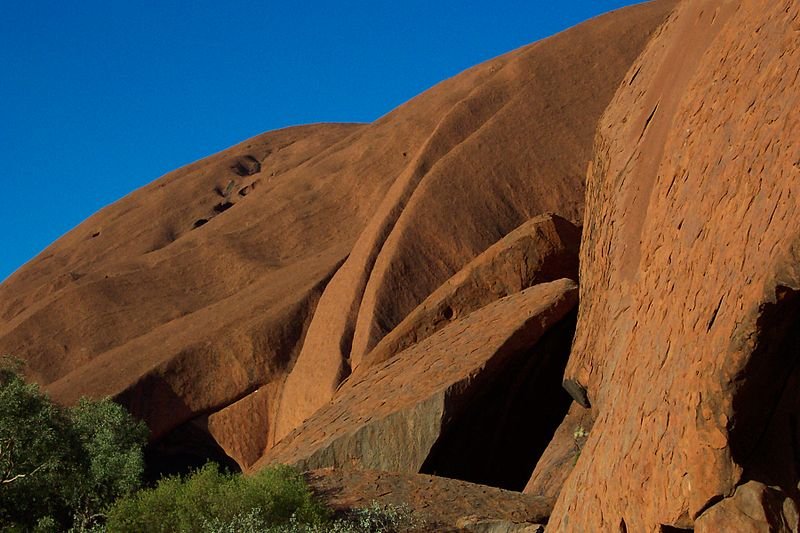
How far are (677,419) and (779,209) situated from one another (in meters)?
1.95

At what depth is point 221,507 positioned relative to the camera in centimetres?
1459

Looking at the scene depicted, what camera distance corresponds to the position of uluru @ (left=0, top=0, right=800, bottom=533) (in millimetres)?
9016

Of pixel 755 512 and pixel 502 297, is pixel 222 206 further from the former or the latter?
pixel 755 512

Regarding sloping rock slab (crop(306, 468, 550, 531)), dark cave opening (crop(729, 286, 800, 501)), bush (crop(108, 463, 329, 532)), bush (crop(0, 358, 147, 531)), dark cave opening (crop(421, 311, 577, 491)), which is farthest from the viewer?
dark cave opening (crop(421, 311, 577, 491))

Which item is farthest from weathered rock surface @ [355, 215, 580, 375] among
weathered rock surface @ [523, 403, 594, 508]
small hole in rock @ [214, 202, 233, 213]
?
small hole in rock @ [214, 202, 233, 213]

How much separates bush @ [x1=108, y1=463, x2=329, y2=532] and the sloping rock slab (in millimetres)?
685

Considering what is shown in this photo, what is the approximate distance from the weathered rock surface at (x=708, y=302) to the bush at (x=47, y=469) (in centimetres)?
912

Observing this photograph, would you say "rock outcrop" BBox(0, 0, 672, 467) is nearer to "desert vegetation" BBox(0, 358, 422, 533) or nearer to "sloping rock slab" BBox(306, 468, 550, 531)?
"desert vegetation" BBox(0, 358, 422, 533)

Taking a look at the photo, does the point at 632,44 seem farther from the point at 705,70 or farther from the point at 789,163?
the point at 789,163

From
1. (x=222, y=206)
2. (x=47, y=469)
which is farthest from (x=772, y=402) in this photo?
(x=222, y=206)

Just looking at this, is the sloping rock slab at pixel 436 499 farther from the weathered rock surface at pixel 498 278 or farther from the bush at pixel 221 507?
the weathered rock surface at pixel 498 278

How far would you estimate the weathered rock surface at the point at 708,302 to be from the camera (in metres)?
8.61

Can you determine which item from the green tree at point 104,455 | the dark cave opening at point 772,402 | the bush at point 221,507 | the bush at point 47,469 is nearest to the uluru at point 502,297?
the dark cave opening at point 772,402

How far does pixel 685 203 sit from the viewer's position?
1081 centimetres
